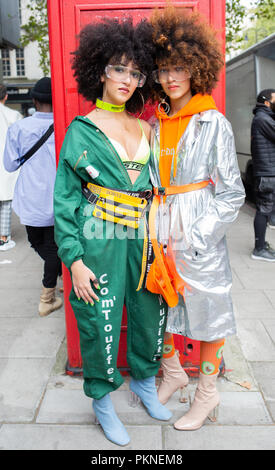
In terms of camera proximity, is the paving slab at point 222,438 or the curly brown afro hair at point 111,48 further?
the paving slab at point 222,438

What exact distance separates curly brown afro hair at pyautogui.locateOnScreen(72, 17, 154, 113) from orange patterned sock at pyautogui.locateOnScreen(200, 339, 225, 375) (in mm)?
1363

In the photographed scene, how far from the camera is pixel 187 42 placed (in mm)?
2029

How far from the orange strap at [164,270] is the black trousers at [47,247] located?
1.78 metres

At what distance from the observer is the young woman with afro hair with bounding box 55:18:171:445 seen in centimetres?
204

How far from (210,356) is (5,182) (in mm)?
4223

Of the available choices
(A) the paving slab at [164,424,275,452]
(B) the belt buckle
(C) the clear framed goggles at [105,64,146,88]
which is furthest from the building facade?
(A) the paving slab at [164,424,275,452]

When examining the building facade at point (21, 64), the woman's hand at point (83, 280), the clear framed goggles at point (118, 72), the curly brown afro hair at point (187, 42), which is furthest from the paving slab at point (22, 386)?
the building facade at point (21, 64)

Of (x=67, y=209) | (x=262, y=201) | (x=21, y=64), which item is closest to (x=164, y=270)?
(x=67, y=209)

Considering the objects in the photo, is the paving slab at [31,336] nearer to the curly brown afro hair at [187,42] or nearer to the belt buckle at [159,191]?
the belt buckle at [159,191]

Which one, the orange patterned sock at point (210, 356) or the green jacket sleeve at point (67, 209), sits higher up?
the green jacket sleeve at point (67, 209)

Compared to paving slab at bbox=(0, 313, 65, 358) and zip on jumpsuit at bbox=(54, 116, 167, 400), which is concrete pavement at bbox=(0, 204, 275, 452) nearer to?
paving slab at bbox=(0, 313, 65, 358)

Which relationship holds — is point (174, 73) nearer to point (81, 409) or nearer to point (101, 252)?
point (101, 252)

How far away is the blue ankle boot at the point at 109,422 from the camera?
7.24ft
